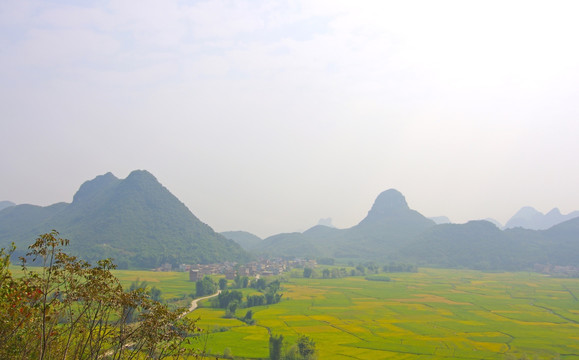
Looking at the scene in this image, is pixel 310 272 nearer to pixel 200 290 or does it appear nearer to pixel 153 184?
pixel 200 290

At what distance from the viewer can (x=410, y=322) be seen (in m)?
46.2

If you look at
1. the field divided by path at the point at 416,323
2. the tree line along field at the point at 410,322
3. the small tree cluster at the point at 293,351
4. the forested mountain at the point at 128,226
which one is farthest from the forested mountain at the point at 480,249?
the small tree cluster at the point at 293,351

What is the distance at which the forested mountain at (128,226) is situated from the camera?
10006 centimetres

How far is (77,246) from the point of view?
96.2 m

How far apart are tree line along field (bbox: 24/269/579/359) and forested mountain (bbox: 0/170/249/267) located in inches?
1347

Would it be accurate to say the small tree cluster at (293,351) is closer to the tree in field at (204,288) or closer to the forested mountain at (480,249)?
the tree in field at (204,288)

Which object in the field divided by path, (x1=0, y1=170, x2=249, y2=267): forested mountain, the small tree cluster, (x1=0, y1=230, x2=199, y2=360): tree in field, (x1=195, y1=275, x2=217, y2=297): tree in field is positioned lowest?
the field divided by path

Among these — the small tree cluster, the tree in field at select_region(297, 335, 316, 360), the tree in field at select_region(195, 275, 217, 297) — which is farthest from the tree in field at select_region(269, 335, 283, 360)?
the tree in field at select_region(195, 275, 217, 297)

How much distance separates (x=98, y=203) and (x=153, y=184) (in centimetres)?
1919

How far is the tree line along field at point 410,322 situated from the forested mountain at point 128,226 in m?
34.2

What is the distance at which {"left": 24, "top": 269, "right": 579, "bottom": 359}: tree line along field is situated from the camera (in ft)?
110

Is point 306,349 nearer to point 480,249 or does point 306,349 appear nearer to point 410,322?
point 410,322

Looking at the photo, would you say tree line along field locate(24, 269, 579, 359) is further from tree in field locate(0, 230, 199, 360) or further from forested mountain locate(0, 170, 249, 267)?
forested mountain locate(0, 170, 249, 267)

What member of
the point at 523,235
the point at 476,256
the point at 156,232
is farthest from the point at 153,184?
the point at 523,235
